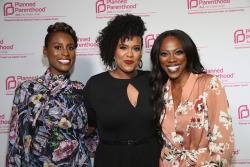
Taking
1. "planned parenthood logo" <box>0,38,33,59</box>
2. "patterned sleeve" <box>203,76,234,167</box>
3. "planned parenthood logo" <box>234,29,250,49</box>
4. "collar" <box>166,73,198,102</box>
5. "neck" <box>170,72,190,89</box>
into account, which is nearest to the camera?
"patterned sleeve" <box>203,76,234,167</box>

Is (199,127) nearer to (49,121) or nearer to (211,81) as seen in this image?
(211,81)

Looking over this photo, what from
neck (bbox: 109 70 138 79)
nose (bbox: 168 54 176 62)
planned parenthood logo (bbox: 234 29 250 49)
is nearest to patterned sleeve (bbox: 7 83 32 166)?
neck (bbox: 109 70 138 79)

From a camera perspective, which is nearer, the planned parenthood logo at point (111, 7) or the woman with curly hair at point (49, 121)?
the woman with curly hair at point (49, 121)

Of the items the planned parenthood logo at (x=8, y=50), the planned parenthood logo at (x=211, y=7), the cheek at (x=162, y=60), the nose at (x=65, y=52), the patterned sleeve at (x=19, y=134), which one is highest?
the planned parenthood logo at (x=211, y=7)

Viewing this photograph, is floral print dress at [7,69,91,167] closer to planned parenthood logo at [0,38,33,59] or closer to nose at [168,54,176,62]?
nose at [168,54,176,62]

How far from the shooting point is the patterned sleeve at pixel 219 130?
131cm

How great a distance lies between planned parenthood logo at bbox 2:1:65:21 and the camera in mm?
2402

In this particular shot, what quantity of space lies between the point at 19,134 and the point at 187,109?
45.1 inches

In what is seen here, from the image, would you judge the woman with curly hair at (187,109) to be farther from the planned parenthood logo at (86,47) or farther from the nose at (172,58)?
the planned parenthood logo at (86,47)

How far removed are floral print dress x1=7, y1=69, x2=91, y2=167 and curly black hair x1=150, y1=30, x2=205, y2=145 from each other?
606 millimetres

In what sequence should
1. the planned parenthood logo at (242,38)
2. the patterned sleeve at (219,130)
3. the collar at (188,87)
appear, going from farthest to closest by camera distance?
the planned parenthood logo at (242,38)
the collar at (188,87)
the patterned sleeve at (219,130)

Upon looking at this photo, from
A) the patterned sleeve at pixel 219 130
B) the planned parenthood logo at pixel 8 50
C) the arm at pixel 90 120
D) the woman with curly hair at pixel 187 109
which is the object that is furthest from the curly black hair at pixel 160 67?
the planned parenthood logo at pixel 8 50

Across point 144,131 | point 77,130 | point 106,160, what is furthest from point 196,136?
point 77,130

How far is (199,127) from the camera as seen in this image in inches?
55.3
